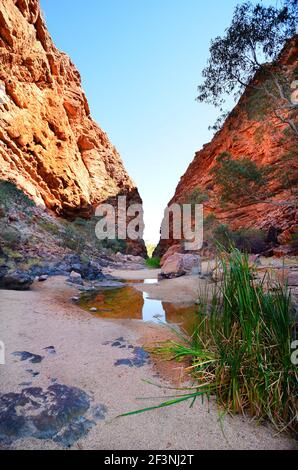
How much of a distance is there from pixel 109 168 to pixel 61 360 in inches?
1288

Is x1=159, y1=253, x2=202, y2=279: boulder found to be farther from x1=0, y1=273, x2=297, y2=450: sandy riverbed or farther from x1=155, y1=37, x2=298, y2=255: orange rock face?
x1=0, y1=273, x2=297, y2=450: sandy riverbed

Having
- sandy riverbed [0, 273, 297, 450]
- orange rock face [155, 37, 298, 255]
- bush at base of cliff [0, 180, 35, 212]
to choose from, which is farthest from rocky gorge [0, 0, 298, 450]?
orange rock face [155, 37, 298, 255]

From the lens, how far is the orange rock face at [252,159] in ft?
41.5

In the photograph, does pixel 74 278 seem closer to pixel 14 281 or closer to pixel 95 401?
pixel 14 281

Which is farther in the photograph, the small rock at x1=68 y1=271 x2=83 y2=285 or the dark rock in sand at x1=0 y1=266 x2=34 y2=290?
the small rock at x1=68 y1=271 x2=83 y2=285

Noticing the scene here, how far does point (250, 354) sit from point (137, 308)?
435cm

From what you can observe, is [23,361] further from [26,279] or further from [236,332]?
[26,279]

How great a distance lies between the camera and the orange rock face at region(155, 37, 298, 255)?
498 inches

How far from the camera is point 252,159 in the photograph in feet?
66.1

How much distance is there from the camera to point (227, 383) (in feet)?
7.32

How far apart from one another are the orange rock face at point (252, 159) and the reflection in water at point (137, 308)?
5902mm

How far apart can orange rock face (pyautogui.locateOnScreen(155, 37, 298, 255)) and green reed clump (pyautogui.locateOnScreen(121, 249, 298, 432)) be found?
8564mm

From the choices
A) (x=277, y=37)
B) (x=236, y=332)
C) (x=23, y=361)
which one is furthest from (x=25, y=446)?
(x=277, y=37)

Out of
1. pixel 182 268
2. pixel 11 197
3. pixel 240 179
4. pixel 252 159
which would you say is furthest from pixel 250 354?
pixel 252 159
